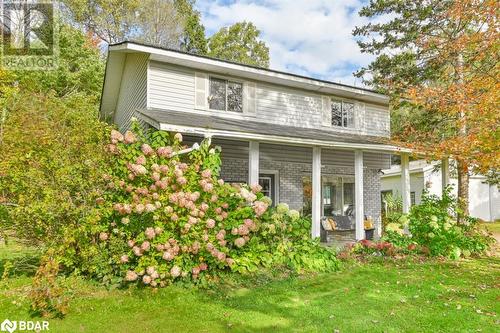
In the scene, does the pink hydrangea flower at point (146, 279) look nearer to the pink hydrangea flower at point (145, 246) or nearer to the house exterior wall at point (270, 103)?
the pink hydrangea flower at point (145, 246)

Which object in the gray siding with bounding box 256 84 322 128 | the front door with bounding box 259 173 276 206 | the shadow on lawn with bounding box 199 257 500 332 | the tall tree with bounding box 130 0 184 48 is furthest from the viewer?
the tall tree with bounding box 130 0 184 48

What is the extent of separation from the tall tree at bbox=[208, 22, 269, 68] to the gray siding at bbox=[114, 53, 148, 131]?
18866 mm

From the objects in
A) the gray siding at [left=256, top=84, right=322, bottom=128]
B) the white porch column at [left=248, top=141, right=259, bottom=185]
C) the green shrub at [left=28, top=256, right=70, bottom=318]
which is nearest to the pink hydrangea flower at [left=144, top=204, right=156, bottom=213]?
the green shrub at [left=28, top=256, right=70, bottom=318]

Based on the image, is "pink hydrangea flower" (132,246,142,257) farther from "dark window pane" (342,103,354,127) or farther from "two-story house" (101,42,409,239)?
"dark window pane" (342,103,354,127)

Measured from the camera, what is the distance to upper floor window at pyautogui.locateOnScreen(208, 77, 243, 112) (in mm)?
11844

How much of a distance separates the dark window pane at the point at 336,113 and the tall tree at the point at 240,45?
762 inches

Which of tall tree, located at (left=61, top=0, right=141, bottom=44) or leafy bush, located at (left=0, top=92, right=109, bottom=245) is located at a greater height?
tall tree, located at (left=61, top=0, right=141, bottom=44)

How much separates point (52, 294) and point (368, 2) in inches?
634

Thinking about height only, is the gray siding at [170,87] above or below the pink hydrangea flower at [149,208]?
above

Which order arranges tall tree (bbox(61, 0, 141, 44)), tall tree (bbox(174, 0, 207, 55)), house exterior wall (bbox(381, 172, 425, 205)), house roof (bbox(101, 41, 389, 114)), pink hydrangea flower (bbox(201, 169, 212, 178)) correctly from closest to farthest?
pink hydrangea flower (bbox(201, 169, 212, 178)), house roof (bbox(101, 41, 389, 114)), house exterior wall (bbox(381, 172, 425, 205)), tall tree (bbox(61, 0, 141, 44)), tall tree (bbox(174, 0, 207, 55))

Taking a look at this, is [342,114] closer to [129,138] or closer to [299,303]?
[129,138]

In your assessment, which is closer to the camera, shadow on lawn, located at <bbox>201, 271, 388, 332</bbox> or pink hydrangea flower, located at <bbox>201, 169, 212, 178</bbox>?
shadow on lawn, located at <bbox>201, 271, 388, 332</bbox>

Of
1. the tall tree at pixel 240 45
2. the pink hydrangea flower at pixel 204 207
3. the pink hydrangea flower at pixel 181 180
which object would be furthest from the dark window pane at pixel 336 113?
the tall tree at pixel 240 45

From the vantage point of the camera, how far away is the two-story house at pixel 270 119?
33.7 feet
